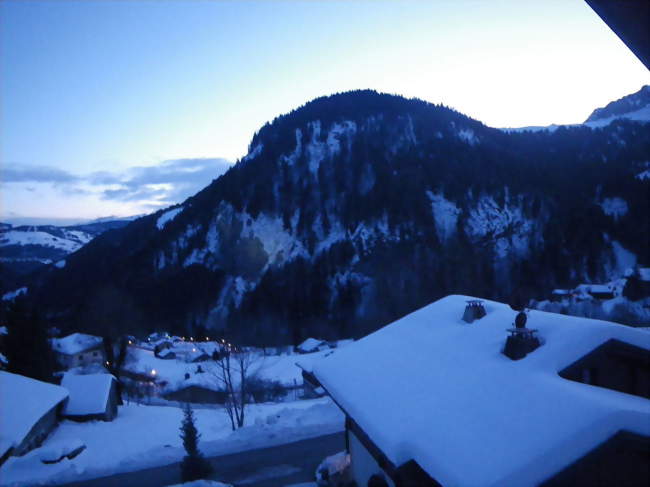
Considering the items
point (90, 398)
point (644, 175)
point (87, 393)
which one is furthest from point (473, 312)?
Answer: point (644, 175)

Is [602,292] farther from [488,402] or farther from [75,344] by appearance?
[75,344]

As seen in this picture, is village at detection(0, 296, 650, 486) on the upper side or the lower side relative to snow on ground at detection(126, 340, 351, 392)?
upper

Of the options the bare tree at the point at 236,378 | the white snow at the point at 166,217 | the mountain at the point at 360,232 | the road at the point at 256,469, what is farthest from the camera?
the white snow at the point at 166,217

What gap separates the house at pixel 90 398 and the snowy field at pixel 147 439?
60 cm

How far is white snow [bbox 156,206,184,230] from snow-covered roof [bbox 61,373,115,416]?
10221 cm

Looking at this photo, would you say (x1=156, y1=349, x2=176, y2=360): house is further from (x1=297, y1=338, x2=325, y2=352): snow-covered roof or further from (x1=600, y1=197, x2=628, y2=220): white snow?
(x1=600, y1=197, x2=628, y2=220): white snow

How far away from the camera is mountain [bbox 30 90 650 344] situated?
3708 inches

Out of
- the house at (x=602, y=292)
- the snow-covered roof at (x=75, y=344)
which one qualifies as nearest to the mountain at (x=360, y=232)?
the house at (x=602, y=292)

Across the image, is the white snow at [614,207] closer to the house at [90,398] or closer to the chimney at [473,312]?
the house at [90,398]

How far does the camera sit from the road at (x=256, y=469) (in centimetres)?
1363

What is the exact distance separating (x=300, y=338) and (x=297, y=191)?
4560 centimetres

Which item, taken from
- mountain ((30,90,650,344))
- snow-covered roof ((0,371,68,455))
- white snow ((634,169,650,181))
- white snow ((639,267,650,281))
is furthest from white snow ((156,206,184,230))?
white snow ((634,169,650,181))

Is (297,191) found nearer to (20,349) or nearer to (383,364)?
(20,349)

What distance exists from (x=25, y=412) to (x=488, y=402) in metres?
23.4
